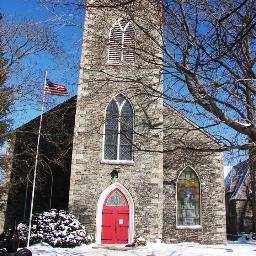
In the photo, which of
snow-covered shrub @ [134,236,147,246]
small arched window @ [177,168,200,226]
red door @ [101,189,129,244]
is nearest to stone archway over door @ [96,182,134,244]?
red door @ [101,189,129,244]

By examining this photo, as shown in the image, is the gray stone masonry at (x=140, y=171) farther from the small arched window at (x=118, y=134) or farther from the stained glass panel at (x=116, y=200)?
the stained glass panel at (x=116, y=200)

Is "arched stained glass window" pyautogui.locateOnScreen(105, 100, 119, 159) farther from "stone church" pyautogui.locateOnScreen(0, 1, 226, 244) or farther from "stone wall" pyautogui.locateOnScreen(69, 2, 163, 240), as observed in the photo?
"stone wall" pyautogui.locateOnScreen(69, 2, 163, 240)

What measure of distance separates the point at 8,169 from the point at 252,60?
15440mm

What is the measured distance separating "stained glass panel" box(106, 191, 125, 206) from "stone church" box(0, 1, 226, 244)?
0.15ft

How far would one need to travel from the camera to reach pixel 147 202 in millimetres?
17547

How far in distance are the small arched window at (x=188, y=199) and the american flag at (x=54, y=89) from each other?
7300 millimetres

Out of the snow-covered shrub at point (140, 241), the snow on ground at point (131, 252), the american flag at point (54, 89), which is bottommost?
the snow on ground at point (131, 252)

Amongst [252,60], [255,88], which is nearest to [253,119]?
[255,88]

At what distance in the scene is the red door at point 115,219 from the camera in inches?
682

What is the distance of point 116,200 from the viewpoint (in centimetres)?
1781

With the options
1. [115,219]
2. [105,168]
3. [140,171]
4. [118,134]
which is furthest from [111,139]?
[115,219]

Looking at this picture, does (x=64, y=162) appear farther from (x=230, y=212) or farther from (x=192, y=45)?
(x=230, y=212)

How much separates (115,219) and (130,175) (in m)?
2.15

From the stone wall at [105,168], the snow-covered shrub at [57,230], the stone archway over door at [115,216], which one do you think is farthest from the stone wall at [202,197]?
the snow-covered shrub at [57,230]
